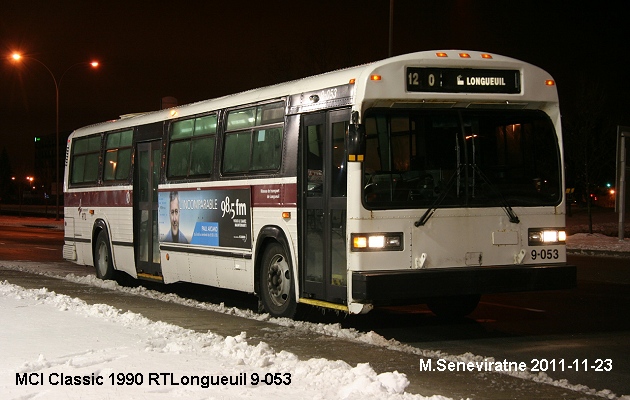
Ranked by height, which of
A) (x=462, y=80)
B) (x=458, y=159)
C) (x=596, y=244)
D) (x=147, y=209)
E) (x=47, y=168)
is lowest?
(x=596, y=244)

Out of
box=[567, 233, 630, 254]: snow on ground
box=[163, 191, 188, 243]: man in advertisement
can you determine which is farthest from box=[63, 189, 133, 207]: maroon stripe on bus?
box=[567, 233, 630, 254]: snow on ground

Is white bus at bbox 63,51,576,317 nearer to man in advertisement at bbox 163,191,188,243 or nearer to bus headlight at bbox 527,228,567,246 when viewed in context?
bus headlight at bbox 527,228,567,246

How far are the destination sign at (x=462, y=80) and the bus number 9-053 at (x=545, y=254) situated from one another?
195cm

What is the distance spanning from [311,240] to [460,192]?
78.6 inches

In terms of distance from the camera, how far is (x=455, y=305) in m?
12.2

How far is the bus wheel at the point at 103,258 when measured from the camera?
17.7 m

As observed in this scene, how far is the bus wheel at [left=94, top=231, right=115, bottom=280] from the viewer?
58.0ft

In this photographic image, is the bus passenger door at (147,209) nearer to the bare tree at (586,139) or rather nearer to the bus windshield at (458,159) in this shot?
the bus windshield at (458,159)

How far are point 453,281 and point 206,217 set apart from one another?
503 centimetres

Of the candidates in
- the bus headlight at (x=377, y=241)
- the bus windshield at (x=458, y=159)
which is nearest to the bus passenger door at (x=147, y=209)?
the bus headlight at (x=377, y=241)

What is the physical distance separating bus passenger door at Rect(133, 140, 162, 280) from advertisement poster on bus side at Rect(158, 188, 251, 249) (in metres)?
0.47

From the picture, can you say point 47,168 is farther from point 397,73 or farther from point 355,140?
point 355,140

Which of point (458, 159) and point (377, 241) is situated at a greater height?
point (458, 159)

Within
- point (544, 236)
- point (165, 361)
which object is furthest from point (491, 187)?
point (165, 361)
